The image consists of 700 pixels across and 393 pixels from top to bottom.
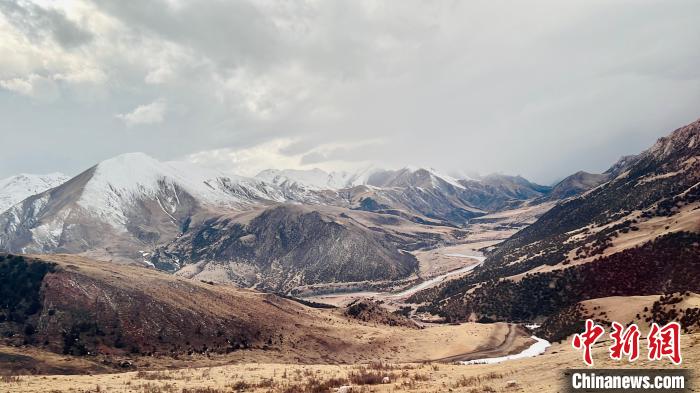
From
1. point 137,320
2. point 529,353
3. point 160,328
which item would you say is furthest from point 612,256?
point 137,320

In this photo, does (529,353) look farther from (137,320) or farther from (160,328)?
(137,320)

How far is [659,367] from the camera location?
67.7 feet

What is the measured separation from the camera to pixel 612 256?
110062 millimetres

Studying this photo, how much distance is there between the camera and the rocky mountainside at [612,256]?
98562 millimetres

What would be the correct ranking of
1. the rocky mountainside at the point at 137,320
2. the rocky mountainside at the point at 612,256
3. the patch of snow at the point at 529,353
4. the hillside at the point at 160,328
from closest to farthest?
1. the hillside at the point at 160,328
2. the rocky mountainside at the point at 137,320
3. the patch of snow at the point at 529,353
4. the rocky mountainside at the point at 612,256

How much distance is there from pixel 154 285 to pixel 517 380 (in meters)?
69.5

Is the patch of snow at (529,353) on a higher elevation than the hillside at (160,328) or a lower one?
lower

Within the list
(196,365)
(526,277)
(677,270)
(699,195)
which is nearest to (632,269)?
(677,270)

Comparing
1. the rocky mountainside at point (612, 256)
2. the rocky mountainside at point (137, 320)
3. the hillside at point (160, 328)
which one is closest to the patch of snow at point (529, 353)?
the hillside at point (160, 328)

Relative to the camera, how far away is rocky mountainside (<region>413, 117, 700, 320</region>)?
323ft

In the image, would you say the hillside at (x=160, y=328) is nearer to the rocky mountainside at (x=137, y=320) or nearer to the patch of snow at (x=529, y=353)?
the rocky mountainside at (x=137, y=320)

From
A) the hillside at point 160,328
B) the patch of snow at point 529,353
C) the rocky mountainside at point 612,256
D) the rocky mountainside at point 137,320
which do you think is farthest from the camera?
the rocky mountainside at point 612,256

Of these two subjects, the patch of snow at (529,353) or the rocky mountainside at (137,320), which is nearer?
the rocky mountainside at (137,320)

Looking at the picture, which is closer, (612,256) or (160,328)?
(160,328)
